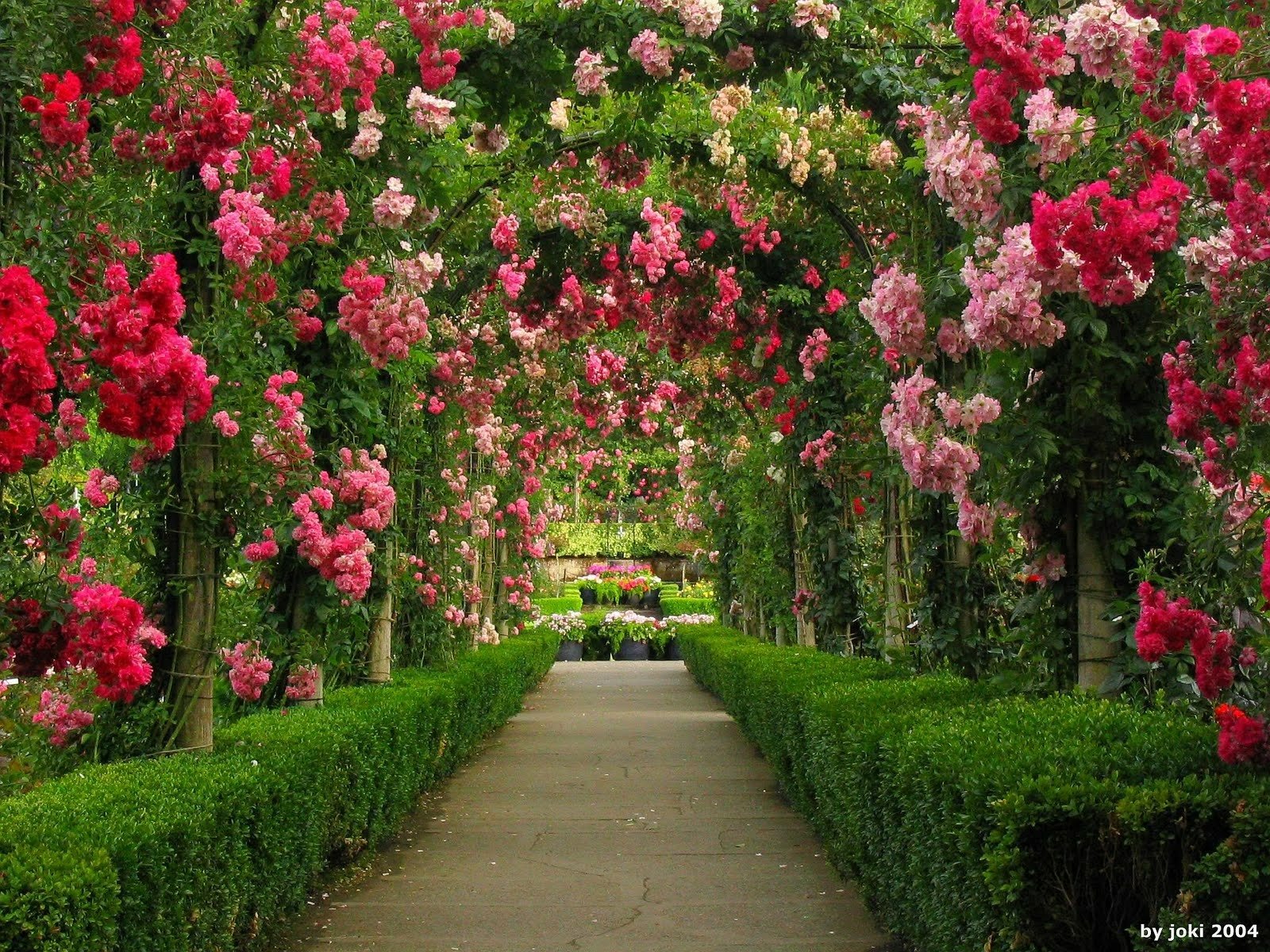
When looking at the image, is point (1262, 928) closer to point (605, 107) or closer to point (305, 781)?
point (305, 781)

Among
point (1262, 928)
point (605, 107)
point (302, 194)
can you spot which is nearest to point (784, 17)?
point (605, 107)

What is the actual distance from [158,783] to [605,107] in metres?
6.09

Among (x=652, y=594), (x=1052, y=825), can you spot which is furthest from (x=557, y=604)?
(x=1052, y=825)

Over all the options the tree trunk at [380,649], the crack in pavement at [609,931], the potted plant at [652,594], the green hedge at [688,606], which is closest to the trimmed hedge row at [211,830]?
the crack in pavement at [609,931]

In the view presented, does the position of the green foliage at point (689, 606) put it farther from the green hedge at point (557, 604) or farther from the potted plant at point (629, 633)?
the green hedge at point (557, 604)

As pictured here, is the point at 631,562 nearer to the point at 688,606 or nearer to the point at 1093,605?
the point at 688,606

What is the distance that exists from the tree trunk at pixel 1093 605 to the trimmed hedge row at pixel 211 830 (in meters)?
2.72

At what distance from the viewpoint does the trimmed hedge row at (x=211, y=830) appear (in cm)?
299

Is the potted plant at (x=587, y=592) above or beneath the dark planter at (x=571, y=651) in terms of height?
above

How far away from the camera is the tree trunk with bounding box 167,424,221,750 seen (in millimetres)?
5441

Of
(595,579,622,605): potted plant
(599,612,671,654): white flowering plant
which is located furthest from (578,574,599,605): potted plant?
(599,612,671,654): white flowering plant

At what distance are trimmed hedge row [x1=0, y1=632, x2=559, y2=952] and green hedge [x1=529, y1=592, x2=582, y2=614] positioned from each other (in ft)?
60.8

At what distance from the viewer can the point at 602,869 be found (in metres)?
6.52

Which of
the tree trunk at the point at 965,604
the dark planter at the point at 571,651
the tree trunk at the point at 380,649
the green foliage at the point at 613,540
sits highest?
the green foliage at the point at 613,540
